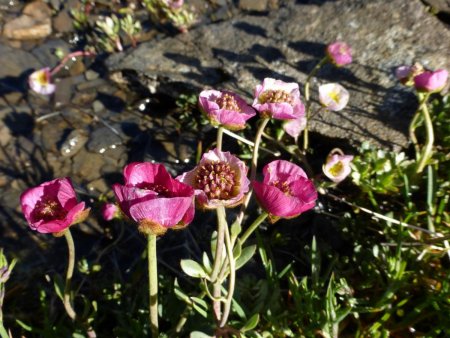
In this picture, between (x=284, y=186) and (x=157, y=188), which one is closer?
(x=157, y=188)

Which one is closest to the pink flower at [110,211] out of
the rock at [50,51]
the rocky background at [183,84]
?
the rocky background at [183,84]

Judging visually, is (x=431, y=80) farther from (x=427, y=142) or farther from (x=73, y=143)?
(x=73, y=143)

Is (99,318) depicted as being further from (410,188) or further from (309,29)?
(309,29)

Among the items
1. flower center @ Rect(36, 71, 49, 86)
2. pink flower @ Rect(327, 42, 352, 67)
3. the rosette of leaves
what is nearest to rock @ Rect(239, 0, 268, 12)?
pink flower @ Rect(327, 42, 352, 67)

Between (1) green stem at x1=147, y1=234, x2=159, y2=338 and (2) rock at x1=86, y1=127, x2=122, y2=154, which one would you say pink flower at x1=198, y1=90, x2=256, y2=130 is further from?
(2) rock at x1=86, y1=127, x2=122, y2=154

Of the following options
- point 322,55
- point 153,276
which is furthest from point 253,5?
point 153,276

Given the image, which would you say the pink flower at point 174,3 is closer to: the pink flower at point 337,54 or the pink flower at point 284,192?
the pink flower at point 337,54
